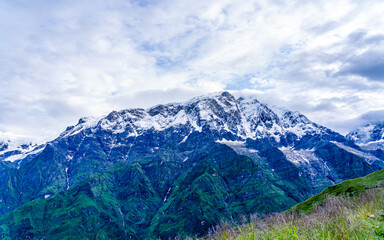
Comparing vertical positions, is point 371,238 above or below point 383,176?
above

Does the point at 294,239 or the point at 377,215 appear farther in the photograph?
the point at 377,215

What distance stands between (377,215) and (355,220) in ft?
7.08

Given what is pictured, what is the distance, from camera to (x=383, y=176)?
13688 centimetres

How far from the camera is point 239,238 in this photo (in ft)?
31.1

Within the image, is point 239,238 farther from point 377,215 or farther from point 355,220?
point 377,215

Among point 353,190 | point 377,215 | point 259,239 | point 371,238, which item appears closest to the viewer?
point 371,238

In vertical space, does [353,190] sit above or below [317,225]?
below

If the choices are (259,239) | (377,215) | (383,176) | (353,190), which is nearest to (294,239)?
(259,239)

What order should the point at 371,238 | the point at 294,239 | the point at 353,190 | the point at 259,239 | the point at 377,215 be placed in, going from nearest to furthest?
the point at 371,238, the point at 294,239, the point at 259,239, the point at 377,215, the point at 353,190

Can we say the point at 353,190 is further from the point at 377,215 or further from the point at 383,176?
the point at 377,215

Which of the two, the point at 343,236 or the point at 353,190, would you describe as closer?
the point at 343,236

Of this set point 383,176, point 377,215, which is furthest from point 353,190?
point 377,215

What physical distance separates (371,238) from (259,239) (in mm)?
3452

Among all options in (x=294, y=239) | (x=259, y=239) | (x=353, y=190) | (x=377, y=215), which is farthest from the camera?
(x=353, y=190)
